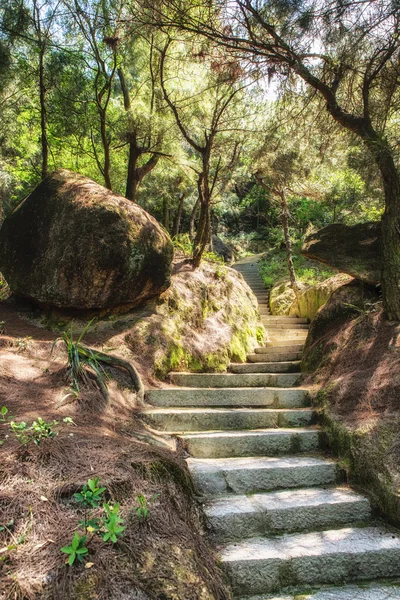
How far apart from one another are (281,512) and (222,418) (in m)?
1.40

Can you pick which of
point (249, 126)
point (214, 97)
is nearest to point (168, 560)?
point (214, 97)

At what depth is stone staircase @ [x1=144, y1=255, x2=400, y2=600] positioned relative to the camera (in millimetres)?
2561

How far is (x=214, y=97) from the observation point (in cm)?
810

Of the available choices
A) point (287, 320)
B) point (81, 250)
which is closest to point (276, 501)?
point (81, 250)

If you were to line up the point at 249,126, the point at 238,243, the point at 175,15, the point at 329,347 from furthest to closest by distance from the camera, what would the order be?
the point at 238,243 < the point at 249,126 < the point at 329,347 < the point at 175,15

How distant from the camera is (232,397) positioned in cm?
486

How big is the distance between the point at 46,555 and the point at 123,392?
2.53 meters

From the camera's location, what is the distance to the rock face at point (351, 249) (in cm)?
545

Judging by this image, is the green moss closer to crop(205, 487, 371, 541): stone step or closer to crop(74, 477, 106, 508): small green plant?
crop(205, 487, 371, 541): stone step

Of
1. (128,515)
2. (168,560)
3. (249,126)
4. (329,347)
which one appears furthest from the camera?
(249,126)

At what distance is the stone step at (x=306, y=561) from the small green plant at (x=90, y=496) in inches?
36.8

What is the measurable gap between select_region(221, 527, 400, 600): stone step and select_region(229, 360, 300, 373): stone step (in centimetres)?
322

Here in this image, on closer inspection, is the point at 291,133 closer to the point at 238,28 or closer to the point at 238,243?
the point at 238,28

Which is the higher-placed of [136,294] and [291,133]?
[291,133]
